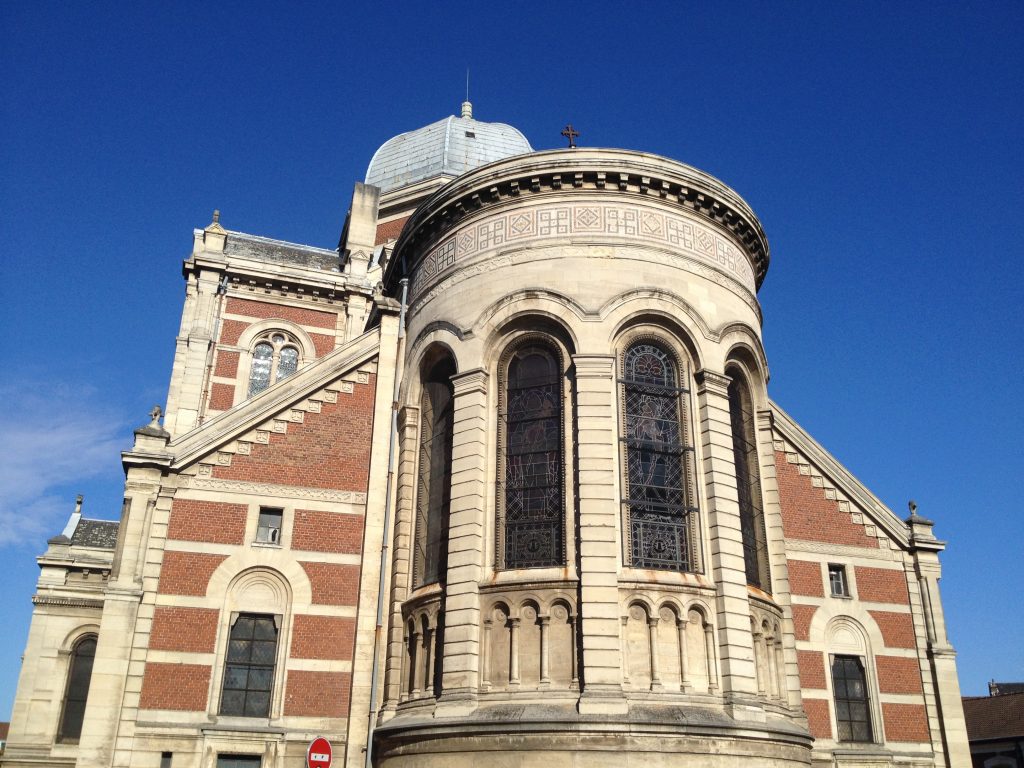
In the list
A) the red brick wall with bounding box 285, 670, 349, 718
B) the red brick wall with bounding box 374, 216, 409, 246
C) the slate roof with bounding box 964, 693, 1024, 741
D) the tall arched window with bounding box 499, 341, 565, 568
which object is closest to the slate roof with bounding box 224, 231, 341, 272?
the red brick wall with bounding box 374, 216, 409, 246

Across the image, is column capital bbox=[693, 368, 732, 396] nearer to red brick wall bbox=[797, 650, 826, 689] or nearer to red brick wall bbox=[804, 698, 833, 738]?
red brick wall bbox=[797, 650, 826, 689]

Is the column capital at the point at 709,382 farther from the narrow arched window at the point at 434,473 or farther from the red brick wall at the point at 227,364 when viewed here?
the red brick wall at the point at 227,364

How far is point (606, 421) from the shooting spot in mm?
16797

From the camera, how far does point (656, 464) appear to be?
1725 centimetres

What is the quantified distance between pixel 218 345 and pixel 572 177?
62.5 ft

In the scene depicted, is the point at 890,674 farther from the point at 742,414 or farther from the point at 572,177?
the point at 572,177

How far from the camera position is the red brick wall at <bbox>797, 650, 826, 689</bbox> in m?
19.6

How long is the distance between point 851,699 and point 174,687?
1485 cm

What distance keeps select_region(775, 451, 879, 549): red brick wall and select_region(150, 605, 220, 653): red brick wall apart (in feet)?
43.5

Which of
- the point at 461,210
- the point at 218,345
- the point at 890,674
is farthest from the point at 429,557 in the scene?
the point at 218,345

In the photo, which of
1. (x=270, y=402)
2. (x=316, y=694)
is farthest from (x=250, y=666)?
(x=270, y=402)

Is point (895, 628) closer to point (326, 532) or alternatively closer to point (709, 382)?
A: point (709, 382)

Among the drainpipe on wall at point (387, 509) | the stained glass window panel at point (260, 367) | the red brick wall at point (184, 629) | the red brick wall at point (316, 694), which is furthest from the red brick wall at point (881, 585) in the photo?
the stained glass window panel at point (260, 367)

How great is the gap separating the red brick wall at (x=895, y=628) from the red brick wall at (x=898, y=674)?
0.37 m
